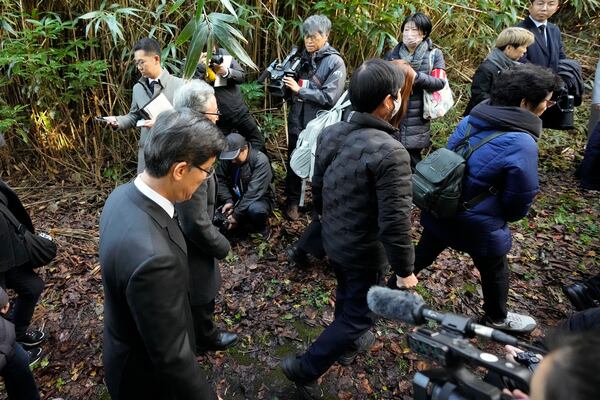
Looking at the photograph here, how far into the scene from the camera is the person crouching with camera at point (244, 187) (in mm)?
3799

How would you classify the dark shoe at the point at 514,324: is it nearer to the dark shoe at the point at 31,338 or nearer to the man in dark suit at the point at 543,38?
the man in dark suit at the point at 543,38

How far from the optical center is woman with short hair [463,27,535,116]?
3668mm

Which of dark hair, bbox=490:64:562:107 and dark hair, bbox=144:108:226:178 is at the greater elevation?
dark hair, bbox=490:64:562:107

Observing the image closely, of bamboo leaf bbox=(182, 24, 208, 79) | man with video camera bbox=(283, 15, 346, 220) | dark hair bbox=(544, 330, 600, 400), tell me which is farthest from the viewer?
A: man with video camera bbox=(283, 15, 346, 220)

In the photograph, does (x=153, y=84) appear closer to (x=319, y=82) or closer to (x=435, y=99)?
(x=319, y=82)

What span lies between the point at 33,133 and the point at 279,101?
2.95 metres

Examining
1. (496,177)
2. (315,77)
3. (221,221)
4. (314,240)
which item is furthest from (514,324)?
(315,77)

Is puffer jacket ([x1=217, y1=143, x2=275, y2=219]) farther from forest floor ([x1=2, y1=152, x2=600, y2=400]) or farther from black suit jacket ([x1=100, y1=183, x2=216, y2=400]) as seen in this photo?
black suit jacket ([x1=100, y1=183, x2=216, y2=400])

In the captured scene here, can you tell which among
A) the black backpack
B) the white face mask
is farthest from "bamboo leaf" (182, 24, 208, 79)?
the black backpack

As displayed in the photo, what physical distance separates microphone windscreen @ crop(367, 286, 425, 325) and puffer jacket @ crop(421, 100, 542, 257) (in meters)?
1.30

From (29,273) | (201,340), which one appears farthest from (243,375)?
(29,273)

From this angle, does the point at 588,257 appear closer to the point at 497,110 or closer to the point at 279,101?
the point at 497,110

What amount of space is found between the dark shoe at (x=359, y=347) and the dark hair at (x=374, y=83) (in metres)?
1.57

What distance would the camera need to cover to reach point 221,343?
289 cm
